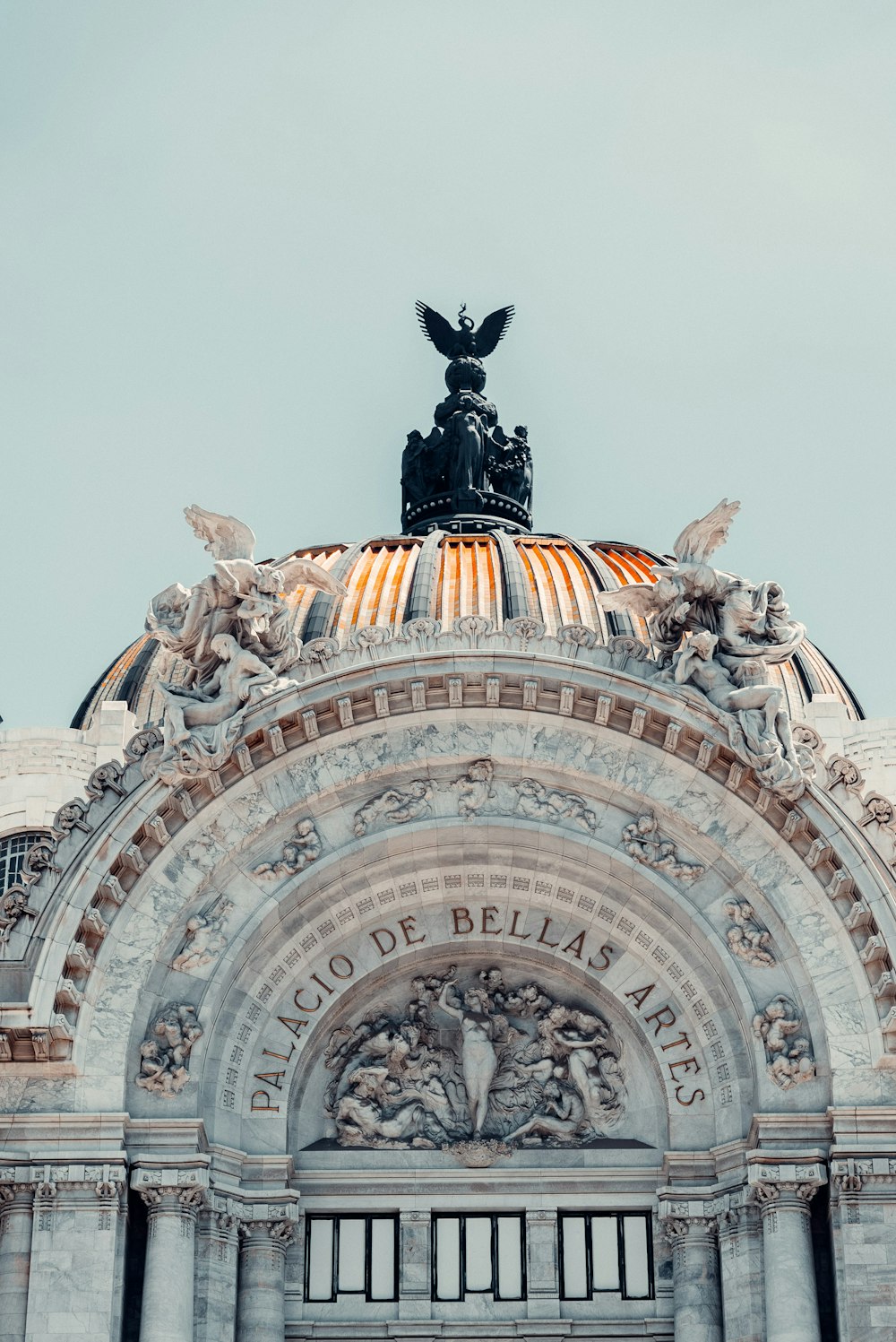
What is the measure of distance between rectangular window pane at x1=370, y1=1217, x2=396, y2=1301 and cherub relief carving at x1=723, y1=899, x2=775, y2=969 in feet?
20.3

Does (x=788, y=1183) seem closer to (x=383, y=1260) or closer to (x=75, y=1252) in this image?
(x=383, y=1260)

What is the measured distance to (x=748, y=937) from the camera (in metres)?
38.3

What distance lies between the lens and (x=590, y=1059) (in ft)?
130

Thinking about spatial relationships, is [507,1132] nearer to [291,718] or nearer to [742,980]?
[742,980]

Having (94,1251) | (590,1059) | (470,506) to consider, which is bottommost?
(94,1251)

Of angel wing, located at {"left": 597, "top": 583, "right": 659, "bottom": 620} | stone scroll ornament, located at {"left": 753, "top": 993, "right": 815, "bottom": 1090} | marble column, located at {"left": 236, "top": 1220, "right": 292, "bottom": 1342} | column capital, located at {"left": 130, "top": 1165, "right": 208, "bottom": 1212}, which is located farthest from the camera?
angel wing, located at {"left": 597, "top": 583, "right": 659, "bottom": 620}

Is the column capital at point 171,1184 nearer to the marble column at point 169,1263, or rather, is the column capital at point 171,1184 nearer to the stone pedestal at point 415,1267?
the marble column at point 169,1263

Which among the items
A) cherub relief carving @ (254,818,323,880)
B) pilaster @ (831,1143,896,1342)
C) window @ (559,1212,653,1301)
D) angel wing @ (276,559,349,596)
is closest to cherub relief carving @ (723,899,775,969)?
pilaster @ (831,1143,896,1342)

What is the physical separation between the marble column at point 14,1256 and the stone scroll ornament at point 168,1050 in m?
2.24

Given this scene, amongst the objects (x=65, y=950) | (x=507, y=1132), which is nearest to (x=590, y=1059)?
(x=507, y=1132)

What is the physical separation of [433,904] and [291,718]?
11.4 feet

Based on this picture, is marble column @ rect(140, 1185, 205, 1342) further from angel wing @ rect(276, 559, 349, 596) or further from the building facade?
angel wing @ rect(276, 559, 349, 596)

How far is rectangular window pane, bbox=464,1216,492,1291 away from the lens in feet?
126

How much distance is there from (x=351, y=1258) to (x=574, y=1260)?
10.2ft
